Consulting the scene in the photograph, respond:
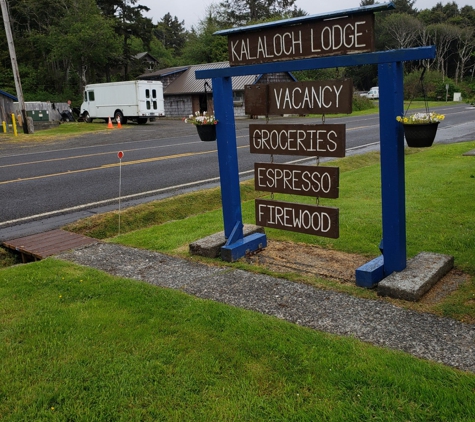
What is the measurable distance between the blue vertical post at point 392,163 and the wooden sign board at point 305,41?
13.7 inches

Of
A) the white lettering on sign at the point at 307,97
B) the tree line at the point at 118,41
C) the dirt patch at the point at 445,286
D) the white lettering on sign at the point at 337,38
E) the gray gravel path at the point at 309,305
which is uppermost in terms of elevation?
the tree line at the point at 118,41

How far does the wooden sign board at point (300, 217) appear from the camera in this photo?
4.95 meters

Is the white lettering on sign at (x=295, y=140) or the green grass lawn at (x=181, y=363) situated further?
the white lettering on sign at (x=295, y=140)

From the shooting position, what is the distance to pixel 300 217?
5172 mm

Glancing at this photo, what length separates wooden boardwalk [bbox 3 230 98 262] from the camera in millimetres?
6051

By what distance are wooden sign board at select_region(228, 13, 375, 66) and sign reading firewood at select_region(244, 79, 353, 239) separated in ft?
0.91

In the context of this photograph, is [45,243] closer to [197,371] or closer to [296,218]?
[296,218]

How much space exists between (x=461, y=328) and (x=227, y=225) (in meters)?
2.79

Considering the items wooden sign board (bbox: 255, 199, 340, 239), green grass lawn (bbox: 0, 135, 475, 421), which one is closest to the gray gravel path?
green grass lawn (bbox: 0, 135, 475, 421)

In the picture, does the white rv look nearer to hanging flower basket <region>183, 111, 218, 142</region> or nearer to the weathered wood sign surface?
hanging flower basket <region>183, 111, 218, 142</region>

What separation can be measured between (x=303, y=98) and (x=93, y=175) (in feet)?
25.1

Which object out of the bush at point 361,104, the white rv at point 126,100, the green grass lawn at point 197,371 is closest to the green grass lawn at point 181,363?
the green grass lawn at point 197,371

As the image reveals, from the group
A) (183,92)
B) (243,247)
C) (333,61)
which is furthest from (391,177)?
(183,92)

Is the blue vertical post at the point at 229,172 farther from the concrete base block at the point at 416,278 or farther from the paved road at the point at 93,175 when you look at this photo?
the paved road at the point at 93,175
